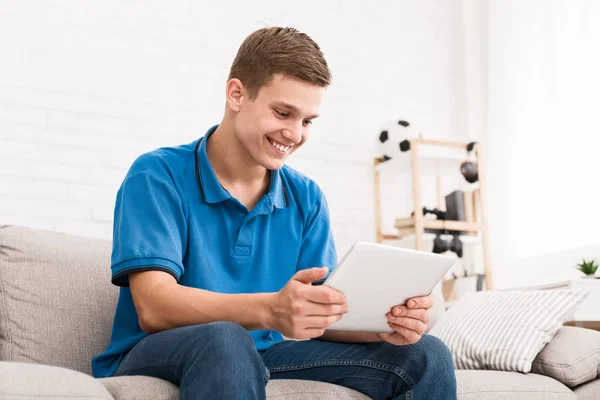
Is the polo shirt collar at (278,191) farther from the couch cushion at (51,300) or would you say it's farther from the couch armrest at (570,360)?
the couch armrest at (570,360)

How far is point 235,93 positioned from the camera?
1478 millimetres

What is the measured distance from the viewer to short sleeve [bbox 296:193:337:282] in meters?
1.54

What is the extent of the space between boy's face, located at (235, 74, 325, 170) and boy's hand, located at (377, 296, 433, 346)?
1.35 ft

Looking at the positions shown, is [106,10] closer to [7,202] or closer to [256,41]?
[7,202]

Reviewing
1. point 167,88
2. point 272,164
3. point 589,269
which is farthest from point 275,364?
point 167,88

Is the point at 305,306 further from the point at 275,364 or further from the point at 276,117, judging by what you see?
the point at 276,117

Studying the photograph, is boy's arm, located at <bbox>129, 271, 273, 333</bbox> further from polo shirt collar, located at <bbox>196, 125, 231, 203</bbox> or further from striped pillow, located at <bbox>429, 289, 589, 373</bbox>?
striped pillow, located at <bbox>429, 289, 589, 373</bbox>

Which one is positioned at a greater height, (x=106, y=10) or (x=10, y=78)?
(x=106, y=10)

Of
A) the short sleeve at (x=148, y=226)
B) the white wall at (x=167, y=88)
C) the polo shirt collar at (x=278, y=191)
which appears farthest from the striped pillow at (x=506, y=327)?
the white wall at (x=167, y=88)

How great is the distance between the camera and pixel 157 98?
3328mm

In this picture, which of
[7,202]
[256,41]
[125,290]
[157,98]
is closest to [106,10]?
[157,98]

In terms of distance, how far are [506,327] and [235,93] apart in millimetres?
1015

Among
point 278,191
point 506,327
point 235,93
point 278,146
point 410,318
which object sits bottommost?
point 506,327

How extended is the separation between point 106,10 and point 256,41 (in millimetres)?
2078
